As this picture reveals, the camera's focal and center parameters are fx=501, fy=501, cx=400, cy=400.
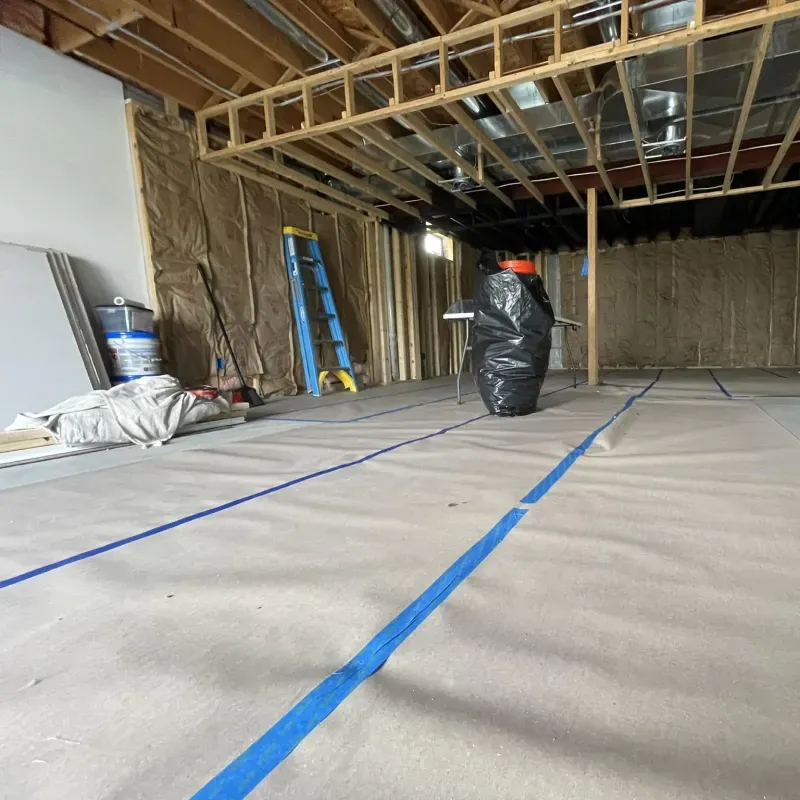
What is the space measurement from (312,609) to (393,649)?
0.23 meters

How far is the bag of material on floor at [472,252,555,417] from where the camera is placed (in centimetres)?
301

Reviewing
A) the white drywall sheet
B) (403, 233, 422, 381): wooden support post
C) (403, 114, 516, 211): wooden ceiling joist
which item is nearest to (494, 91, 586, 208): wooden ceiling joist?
(403, 114, 516, 211): wooden ceiling joist

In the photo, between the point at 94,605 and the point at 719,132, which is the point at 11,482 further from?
the point at 719,132

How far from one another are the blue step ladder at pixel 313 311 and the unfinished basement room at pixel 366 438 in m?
0.05

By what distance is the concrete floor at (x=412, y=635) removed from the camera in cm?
64

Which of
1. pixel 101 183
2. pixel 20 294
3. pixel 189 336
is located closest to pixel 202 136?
pixel 101 183

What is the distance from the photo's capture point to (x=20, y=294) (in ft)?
10.5

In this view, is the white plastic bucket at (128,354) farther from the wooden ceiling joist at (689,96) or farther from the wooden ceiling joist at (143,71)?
the wooden ceiling joist at (689,96)

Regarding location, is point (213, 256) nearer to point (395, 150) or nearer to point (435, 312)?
point (395, 150)

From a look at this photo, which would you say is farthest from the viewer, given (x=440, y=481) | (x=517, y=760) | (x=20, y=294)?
(x=20, y=294)

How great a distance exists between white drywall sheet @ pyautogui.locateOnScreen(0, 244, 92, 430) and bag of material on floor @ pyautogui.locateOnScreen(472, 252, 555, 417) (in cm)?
270

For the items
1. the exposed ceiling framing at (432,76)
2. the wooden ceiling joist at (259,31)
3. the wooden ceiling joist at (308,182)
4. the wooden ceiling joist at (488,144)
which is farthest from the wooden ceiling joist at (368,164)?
the wooden ceiling joist at (488,144)

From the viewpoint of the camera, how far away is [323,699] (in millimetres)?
757

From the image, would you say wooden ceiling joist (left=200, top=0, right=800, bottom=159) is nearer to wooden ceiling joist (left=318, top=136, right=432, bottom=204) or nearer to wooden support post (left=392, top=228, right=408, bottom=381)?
wooden ceiling joist (left=318, top=136, right=432, bottom=204)
